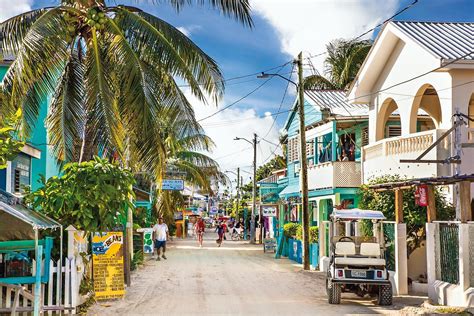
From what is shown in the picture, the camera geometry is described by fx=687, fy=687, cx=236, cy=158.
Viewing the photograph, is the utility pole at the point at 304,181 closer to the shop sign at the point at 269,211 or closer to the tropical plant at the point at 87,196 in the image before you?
the tropical plant at the point at 87,196

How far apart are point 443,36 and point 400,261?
9226 millimetres

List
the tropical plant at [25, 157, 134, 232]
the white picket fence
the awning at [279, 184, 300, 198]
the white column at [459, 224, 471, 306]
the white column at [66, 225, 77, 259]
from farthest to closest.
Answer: the awning at [279, 184, 300, 198]
the white column at [459, 224, 471, 306]
the white column at [66, 225, 77, 259]
the tropical plant at [25, 157, 134, 232]
the white picket fence

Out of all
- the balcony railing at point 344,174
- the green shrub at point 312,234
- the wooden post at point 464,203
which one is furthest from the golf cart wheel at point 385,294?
the green shrub at point 312,234

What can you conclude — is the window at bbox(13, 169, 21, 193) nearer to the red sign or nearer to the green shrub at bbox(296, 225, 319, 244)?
the green shrub at bbox(296, 225, 319, 244)

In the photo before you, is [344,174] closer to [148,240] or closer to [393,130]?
[393,130]

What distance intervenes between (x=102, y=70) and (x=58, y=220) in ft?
13.7

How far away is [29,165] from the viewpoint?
78.4ft

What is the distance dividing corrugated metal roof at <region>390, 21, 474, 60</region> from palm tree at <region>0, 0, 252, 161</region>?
25.2 feet

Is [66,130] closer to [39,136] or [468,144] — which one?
[39,136]

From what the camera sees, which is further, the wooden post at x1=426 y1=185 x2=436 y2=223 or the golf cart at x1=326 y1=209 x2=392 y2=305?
the wooden post at x1=426 y1=185 x2=436 y2=223

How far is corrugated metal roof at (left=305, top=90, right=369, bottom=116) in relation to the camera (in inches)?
1221

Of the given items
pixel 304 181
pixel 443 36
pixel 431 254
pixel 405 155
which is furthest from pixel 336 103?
pixel 431 254

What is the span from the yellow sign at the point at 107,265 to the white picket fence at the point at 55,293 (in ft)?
6.68

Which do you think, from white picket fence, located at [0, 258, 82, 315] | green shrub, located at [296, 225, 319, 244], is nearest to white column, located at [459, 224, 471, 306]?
white picket fence, located at [0, 258, 82, 315]
